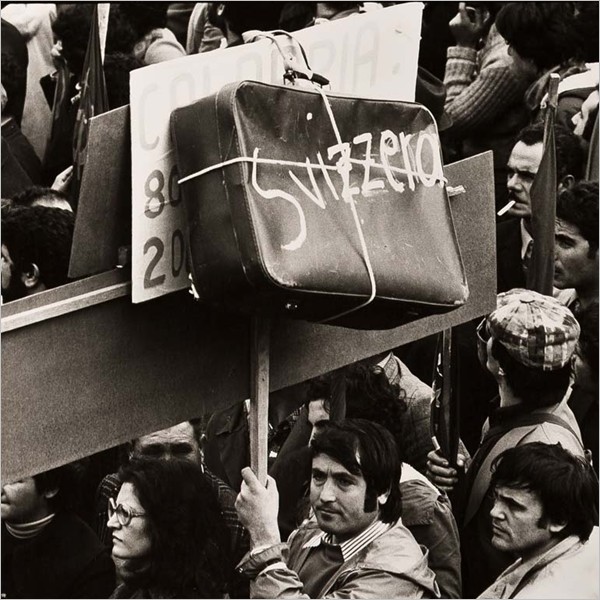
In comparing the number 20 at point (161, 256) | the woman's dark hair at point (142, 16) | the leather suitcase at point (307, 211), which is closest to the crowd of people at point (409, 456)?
the number 20 at point (161, 256)

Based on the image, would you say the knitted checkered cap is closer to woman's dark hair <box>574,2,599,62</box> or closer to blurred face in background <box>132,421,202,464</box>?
blurred face in background <box>132,421,202,464</box>

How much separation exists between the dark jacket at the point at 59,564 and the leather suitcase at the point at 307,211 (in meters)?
1.81

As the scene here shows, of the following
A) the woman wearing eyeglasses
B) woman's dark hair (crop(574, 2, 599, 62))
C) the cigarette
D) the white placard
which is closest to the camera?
the white placard

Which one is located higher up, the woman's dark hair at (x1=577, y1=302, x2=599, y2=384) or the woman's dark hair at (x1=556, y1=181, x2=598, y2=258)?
the woman's dark hair at (x1=556, y1=181, x2=598, y2=258)

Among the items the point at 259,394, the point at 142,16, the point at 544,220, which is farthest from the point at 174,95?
the point at 142,16

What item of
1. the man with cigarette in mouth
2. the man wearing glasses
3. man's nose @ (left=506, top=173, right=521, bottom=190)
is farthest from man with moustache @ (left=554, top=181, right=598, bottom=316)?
the man wearing glasses

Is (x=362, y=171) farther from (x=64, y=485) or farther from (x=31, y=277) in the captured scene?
(x=31, y=277)

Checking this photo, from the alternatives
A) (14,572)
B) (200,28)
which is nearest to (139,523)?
(14,572)

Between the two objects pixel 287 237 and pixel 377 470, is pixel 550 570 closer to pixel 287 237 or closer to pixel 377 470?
pixel 377 470

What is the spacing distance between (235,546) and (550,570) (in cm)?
95

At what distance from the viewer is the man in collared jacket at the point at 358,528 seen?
4.13m

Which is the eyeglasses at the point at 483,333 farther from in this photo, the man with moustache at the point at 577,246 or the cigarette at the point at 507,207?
the cigarette at the point at 507,207

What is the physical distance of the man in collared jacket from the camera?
13.6ft

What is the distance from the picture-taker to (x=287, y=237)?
3.12m
